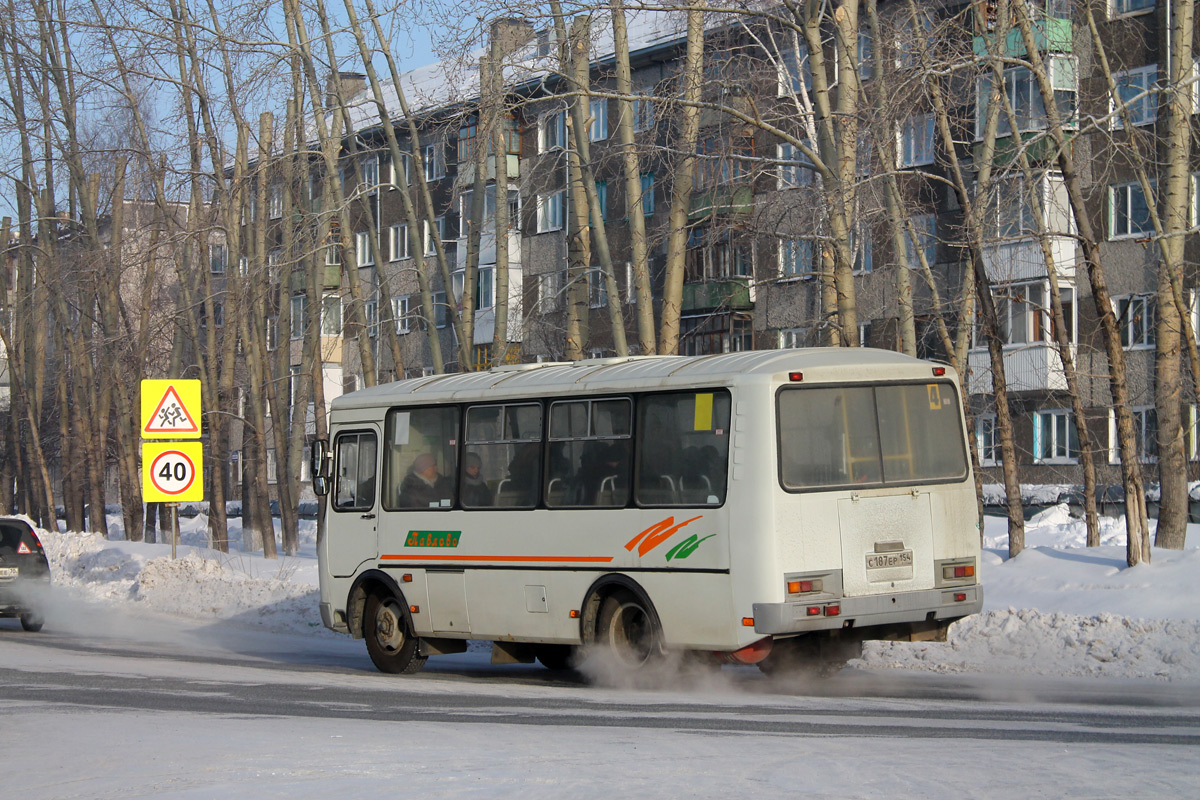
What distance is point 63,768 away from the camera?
864 cm

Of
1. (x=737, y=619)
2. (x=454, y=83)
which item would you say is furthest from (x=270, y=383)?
(x=737, y=619)

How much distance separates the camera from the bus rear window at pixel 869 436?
39.8ft

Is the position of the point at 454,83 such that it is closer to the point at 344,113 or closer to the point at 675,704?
the point at 344,113

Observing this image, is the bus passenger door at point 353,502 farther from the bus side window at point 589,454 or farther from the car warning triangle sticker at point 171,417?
the car warning triangle sticker at point 171,417

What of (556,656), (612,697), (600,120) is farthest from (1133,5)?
(612,697)

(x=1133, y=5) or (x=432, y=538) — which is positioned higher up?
(x=1133, y=5)

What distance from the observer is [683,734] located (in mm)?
9633

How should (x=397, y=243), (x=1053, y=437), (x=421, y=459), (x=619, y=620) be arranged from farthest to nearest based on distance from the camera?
1. (x=397, y=243)
2. (x=1053, y=437)
3. (x=421, y=459)
4. (x=619, y=620)

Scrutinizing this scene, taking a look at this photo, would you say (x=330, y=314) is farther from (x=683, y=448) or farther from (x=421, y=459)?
(x=683, y=448)

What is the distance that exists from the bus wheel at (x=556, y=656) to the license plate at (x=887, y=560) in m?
3.52

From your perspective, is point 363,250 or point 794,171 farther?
point 363,250

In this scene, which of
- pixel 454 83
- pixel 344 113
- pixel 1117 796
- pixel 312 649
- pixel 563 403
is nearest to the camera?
pixel 1117 796

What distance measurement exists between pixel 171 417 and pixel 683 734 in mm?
15837

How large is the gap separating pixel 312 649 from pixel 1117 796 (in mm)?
12376
